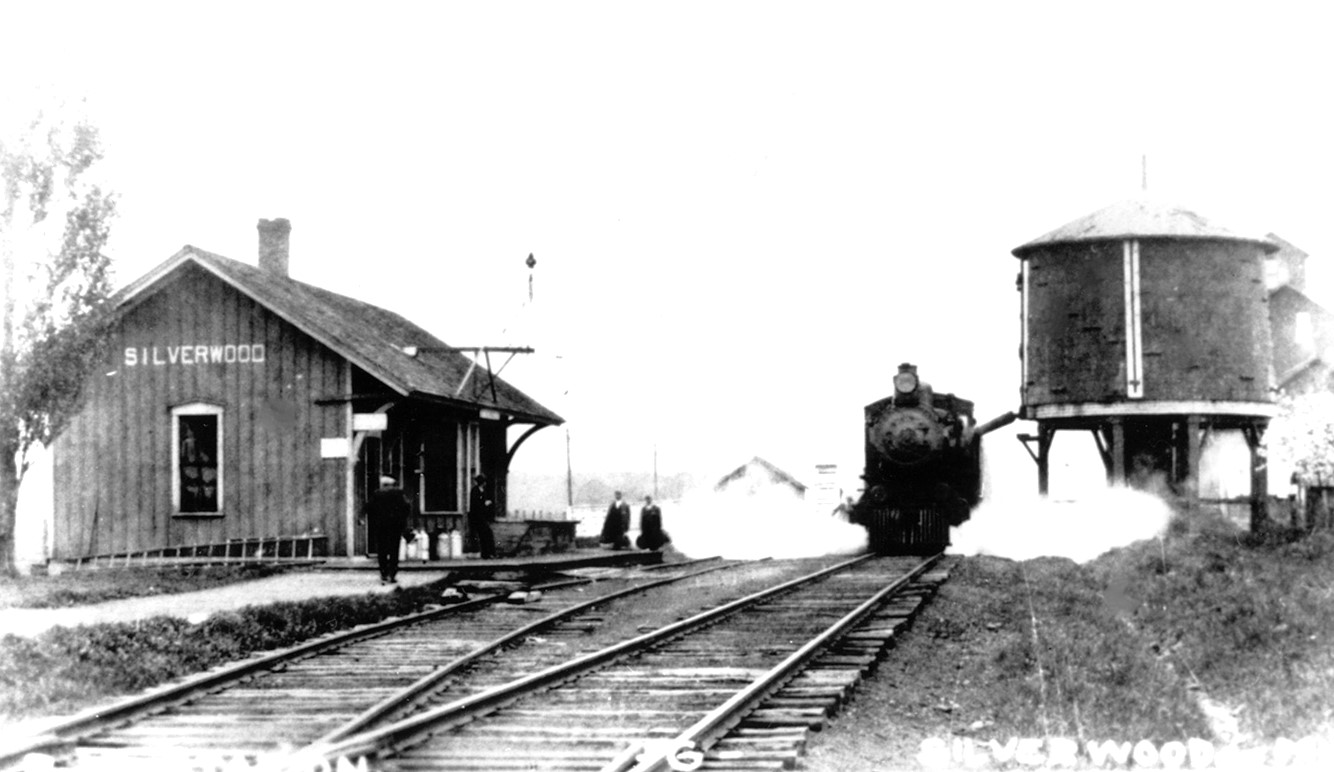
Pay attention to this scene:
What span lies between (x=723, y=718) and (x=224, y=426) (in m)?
17.0

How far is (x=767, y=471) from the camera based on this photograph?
2734 inches

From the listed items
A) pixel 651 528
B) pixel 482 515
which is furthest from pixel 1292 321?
pixel 482 515

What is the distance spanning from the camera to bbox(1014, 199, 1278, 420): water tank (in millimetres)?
27406

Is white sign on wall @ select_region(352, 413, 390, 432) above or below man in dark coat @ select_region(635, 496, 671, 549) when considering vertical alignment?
above

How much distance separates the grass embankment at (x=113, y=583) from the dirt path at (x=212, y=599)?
26 centimetres

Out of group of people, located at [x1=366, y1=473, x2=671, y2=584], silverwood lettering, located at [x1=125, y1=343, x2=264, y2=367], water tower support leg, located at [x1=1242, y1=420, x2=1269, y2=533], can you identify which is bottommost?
group of people, located at [x1=366, y1=473, x2=671, y2=584]

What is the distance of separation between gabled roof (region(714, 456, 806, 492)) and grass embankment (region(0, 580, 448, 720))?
2147 inches

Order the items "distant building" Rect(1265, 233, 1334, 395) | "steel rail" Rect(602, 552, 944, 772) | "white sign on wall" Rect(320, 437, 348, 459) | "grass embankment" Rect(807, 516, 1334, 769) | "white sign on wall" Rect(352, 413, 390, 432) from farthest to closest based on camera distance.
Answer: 1. "distant building" Rect(1265, 233, 1334, 395)
2. "white sign on wall" Rect(320, 437, 348, 459)
3. "white sign on wall" Rect(352, 413, 390, 432)
4. "grass embankment" Rect(807, 516, 1334, 769)
5. "steel rail" Rect(602, 552, 944, 772)

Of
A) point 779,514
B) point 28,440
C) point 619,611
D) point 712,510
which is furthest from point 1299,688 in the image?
point 712,510

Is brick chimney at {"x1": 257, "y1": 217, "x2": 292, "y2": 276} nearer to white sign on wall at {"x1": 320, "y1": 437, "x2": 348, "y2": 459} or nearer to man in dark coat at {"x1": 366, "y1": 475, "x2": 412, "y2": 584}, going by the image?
white sign on wall at {"x1": 320, "y1": 437, "x2": 348, "y2": 459}

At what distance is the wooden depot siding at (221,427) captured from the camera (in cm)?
2316

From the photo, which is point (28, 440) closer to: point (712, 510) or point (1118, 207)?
point (1118, 207)

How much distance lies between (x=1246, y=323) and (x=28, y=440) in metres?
20.6

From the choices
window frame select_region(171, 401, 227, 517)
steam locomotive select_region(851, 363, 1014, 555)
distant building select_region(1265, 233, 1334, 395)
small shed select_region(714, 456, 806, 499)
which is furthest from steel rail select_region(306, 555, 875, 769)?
small shed select_region(714, 456, 806, 499)
